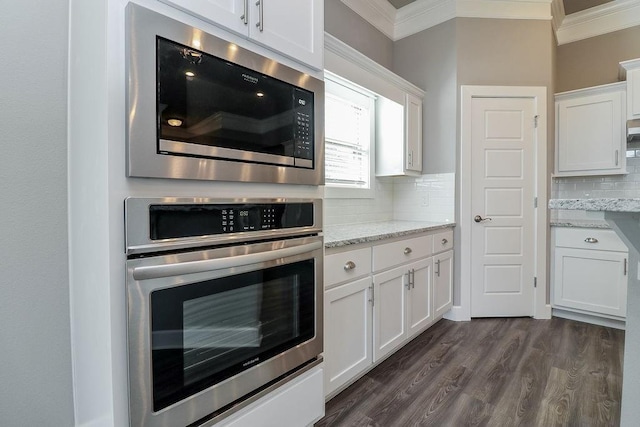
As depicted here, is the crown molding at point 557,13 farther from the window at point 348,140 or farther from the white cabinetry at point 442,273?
the white cabinetry at point 442,273

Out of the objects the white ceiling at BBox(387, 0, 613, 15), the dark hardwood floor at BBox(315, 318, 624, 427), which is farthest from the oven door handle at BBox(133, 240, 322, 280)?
the white ceiling at BBox(387, 0, 613, 15)

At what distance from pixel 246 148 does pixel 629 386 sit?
5.56 ft

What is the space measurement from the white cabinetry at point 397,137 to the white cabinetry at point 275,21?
153 cm

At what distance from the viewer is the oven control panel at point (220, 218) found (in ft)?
2.92

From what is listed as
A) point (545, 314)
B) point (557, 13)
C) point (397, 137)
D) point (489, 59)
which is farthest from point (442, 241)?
point (557, 13)

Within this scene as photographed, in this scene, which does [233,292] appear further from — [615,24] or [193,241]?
[615,24]

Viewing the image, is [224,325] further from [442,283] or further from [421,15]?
[421,15]

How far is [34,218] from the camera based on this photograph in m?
1.10

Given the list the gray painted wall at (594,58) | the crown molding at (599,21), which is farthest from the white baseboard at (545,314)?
the crown molding at (599,21)

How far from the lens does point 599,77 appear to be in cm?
330

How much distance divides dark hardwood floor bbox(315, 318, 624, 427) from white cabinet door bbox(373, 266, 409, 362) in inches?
7.4

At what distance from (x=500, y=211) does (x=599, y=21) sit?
2.23 meters

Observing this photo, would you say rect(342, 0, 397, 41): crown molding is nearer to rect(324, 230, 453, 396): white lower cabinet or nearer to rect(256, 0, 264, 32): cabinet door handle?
rect(256, 0, 264, 32): cabinet door handle

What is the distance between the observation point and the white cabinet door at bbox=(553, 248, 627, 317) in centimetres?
278
